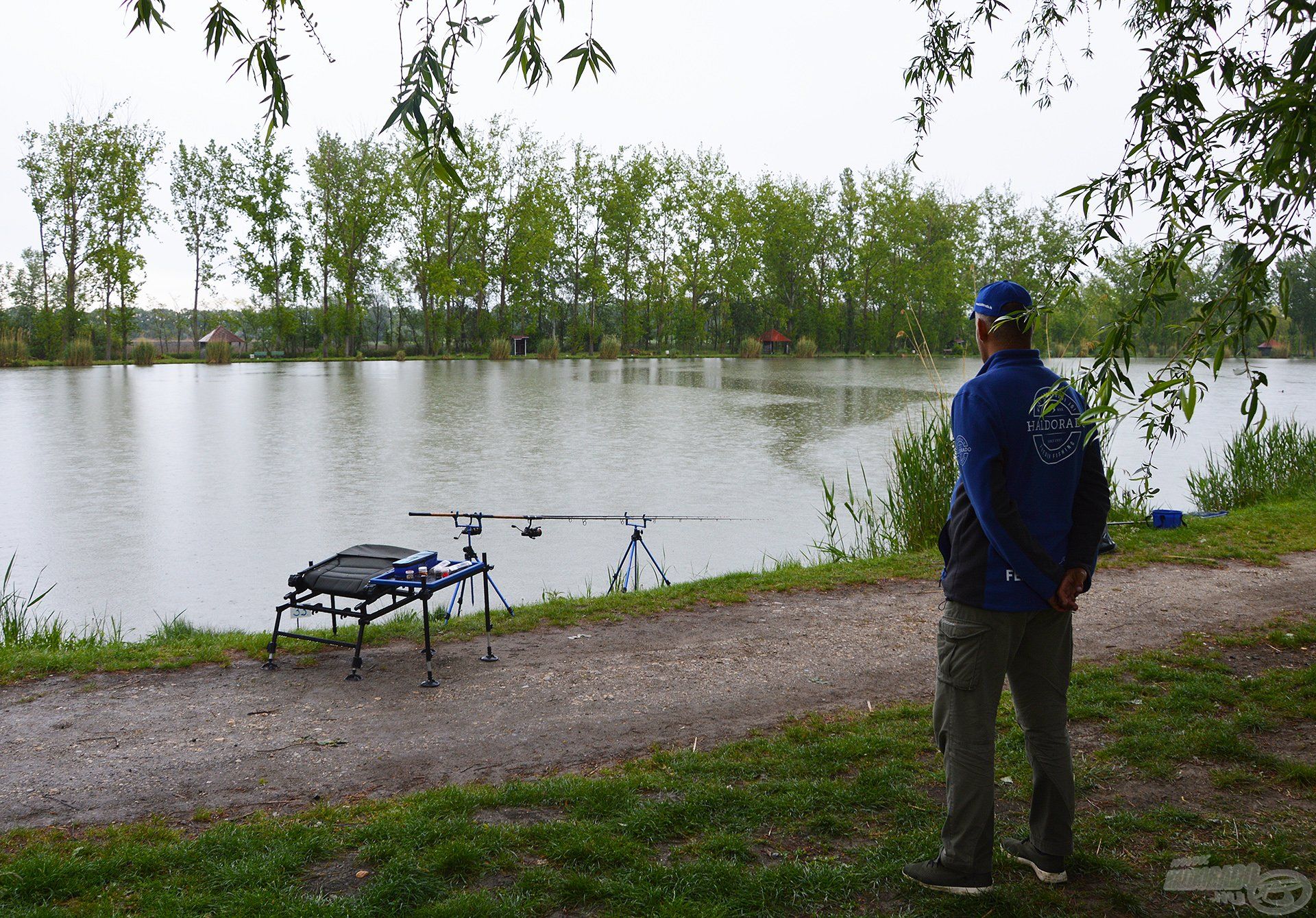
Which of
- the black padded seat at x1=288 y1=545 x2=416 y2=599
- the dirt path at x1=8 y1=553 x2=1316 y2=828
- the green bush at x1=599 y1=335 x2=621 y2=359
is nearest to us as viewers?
the dirt path at x1=8 y1=553 x2=1316 y2=828

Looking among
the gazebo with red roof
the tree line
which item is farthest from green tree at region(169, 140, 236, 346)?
the gazebo with red roof

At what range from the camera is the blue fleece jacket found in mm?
2623

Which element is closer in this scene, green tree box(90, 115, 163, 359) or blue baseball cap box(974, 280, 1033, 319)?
blue baseball cap box(974, 280, 1033, 319)

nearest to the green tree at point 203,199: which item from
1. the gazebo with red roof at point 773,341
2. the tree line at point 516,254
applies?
the tree line at point 516,254

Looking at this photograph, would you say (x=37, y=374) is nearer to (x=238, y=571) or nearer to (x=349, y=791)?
(x=238, y=571)

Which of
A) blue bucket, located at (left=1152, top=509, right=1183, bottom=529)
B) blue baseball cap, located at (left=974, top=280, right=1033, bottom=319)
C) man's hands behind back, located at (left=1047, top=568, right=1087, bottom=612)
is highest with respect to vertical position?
blue baseball cap, located at (left=974, top=280, right=1033, bottom=319)

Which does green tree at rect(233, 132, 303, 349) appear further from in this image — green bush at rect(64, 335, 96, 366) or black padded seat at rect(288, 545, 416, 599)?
black padded seat at rect(288, 545, 416, 599)

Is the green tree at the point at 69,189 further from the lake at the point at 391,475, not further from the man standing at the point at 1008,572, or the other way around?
the man standing at the point at 1008,572

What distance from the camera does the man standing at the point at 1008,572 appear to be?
8.66 feet

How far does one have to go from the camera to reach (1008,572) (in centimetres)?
264
